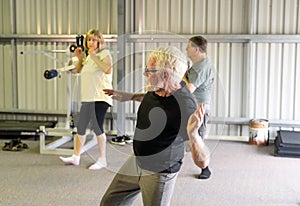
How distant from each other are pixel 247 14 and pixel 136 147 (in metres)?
4.35

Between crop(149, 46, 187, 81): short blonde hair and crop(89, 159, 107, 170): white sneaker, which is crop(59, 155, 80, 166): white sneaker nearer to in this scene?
crop(89, 159, 107, 170): white sneaker

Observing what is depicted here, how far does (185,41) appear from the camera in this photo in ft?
19.5

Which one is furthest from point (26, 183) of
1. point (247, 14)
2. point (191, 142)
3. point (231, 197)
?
point (247, 14)

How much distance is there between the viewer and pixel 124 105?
654 cm

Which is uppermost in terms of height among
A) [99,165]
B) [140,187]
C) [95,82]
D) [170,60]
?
[170,60]

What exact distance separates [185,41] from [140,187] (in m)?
3.83

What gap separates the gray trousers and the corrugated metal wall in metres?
3.46

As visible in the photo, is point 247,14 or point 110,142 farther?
point 247,14

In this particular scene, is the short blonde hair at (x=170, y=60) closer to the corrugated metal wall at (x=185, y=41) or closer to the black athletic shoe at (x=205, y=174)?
the black athletic shoe at (x=205, y=174)

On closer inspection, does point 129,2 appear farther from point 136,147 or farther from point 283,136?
point 136,147

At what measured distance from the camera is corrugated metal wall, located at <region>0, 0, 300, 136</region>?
6.18 meters

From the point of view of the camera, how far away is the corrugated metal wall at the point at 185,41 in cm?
618

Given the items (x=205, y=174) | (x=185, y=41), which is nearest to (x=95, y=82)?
(x=205, y=174)

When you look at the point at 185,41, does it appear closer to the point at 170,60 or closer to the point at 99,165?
the point at 99,165
